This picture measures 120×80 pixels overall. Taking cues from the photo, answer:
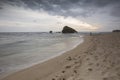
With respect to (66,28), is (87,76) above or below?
below

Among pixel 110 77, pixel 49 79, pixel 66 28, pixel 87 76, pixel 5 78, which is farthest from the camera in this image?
pixel 66 28

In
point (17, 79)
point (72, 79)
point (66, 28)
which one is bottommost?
point (17, 79)

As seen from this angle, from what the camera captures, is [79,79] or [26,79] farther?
[26,79]

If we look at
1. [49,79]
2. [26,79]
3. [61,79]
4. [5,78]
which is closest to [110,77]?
[61,79]

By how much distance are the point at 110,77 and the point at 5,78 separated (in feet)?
12.9

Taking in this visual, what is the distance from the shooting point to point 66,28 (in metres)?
112

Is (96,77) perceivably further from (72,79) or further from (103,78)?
(72,79)

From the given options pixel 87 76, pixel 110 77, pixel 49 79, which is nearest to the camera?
pixel 110 77

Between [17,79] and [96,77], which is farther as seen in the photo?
[17,79]

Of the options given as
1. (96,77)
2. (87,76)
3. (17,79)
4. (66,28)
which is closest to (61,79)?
(87,76)

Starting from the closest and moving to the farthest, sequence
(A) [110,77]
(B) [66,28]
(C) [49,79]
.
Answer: (A) [110,77], (C) [49,79], (B) [66,28]

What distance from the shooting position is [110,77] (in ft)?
9.91

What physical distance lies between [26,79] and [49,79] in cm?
94

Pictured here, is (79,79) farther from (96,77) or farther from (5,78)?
(5,78)
